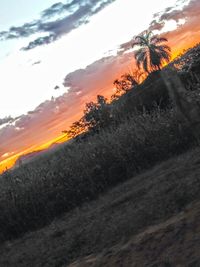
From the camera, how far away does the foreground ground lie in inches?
172

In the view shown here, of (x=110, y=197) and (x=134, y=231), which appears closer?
(x=134, y=231)

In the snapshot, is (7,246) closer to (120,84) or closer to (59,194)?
(59,194)

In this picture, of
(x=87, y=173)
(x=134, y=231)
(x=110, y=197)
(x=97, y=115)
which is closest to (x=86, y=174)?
(x=87, y=173)

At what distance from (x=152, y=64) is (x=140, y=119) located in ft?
222

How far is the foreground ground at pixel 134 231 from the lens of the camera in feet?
14.3

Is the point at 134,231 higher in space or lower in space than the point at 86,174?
lower

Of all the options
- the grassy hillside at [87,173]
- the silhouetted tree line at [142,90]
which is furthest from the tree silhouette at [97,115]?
the grassy hillside at [87,173]

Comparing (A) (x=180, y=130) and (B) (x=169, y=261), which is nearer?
(B) (x=169, y=261)

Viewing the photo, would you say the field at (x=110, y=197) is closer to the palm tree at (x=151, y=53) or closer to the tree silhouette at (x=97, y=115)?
the tree silhouette at (x=97, y=115)

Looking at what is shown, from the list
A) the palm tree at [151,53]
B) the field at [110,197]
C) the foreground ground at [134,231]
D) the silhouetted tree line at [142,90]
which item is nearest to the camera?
the foreground ground at [134,231]

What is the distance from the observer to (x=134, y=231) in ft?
18.4

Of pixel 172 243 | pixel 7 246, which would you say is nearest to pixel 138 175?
pixel 7 246

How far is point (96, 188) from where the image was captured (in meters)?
10.4

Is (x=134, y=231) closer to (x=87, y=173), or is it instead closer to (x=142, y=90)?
(x=87, y=173)
